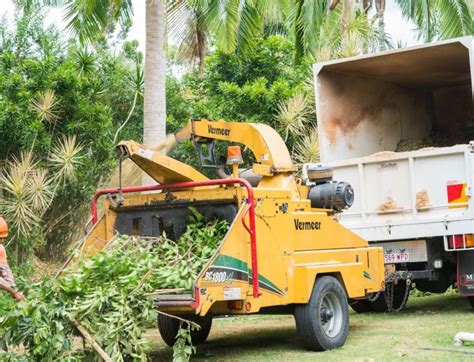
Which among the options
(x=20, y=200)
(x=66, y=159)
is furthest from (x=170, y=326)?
(x=66, y=159)

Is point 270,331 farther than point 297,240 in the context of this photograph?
Yes

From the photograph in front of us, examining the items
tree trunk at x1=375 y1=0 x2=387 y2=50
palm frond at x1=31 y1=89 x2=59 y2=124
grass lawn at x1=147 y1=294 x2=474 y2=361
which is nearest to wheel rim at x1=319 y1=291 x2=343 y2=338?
grass lawn at x1=147 y1=294 x2=474 y2=361

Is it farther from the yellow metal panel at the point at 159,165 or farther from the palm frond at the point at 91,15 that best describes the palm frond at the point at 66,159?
the yellow metal panel at the point at 159,165

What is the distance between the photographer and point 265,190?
8.57 metres

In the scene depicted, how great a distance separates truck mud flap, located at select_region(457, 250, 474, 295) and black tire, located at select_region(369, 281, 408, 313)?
126cm

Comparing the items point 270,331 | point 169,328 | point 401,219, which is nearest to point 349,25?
point 401,219

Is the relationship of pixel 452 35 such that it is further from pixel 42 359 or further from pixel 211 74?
pixel 42 359

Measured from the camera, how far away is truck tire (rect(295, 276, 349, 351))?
8.89 metres

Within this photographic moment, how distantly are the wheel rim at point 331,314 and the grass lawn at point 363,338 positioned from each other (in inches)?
8.7

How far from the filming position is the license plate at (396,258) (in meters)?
11.5

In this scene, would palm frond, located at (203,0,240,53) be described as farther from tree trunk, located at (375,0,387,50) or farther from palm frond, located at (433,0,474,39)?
tree trunk, located at (375,0,387,50)

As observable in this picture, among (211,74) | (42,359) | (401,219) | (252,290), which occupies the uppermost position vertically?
(211,74)

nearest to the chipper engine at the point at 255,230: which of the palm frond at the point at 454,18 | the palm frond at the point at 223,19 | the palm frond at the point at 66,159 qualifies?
the palm frond at the point at 66,159

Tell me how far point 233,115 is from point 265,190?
1110cm
